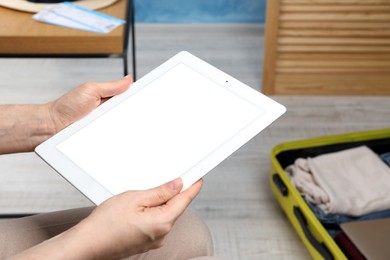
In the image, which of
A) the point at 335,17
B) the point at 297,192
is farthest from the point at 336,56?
the point at 297,192

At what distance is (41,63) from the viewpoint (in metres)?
2.37

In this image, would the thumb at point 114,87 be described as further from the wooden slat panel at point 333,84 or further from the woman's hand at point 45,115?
the wooden slat panel at point 333,84

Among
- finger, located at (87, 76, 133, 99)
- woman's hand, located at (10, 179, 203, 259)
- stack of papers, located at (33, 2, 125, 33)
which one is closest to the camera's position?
woman's hand, located at (10, 179, 203, 259)

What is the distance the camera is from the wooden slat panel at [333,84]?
2154mm

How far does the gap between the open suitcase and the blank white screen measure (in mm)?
535

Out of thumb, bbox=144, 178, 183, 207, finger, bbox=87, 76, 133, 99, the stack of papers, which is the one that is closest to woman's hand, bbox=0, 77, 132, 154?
finger, bbox=87, 76, 133, 99

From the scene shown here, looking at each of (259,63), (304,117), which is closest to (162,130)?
(304,117)

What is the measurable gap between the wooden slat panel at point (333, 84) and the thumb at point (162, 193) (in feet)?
4.37

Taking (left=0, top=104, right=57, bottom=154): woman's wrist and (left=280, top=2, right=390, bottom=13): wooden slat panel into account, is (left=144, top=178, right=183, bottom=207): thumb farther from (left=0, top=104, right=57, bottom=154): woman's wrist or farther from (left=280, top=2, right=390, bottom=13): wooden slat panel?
(left=280, top=2, right=390, bottom=13): wooden slat panel

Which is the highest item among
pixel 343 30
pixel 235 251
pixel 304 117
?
pixel 343 30

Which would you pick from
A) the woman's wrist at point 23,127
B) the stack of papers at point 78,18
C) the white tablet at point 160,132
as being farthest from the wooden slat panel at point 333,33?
the woman's wrist at point 23,127

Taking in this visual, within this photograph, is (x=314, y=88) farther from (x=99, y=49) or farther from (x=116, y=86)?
(x=116, y=86)

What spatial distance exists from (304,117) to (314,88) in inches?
5.6

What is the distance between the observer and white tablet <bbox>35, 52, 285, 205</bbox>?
914mm
